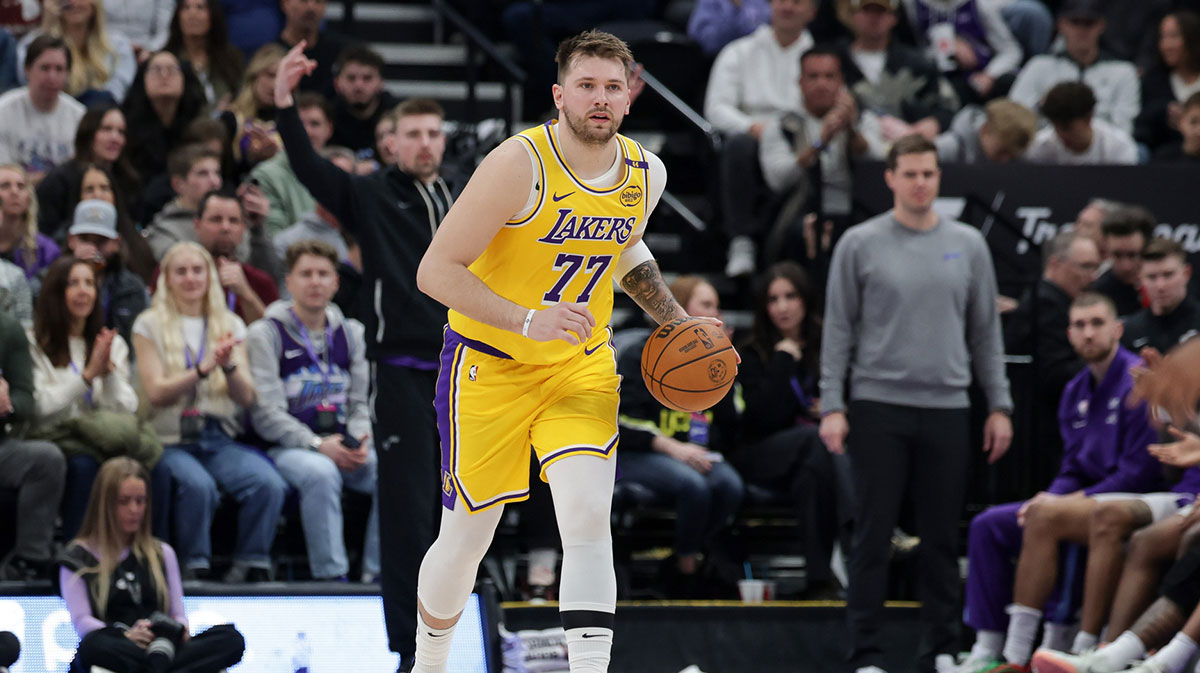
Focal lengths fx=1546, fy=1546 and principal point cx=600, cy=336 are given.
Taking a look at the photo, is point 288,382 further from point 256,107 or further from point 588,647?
point 588,647

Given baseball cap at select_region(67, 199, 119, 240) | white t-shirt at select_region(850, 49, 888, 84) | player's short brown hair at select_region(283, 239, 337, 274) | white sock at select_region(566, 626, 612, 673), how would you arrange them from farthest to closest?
1. white t-shirt at select_region(850, 49, 888, 84)
2. baseball cap at select_region(67, 199, 119, 240)
3. player's short brown hair at select_region(283, 239, 337, 274)
4. white sock at select_region(566, 626, 612, 673)

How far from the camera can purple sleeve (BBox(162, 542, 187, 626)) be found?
7082mm

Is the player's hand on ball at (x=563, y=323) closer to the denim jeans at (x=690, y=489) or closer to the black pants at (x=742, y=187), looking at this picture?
the denim jeans at (x=690, y=489)

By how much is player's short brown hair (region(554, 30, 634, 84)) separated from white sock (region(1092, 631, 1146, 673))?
3.82 metres

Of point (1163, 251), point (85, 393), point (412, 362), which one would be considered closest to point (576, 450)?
point (412, 362)

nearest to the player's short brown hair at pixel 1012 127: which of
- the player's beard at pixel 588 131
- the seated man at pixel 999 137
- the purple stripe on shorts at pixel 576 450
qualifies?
the seated man at pixel 999 137

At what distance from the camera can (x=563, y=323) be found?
4.68 meters

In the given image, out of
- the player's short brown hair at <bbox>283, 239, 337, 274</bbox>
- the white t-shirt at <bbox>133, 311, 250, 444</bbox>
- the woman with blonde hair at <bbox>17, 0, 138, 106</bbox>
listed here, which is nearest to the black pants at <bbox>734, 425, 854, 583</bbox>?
the player's short brown hair at <bbox>283, 239, 337, 274</bbox>

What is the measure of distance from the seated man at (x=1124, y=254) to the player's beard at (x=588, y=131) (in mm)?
4835

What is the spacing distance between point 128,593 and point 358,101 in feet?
14.6

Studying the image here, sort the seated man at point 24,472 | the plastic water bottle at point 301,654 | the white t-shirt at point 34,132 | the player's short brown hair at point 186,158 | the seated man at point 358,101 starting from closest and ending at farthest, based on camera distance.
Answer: the plastic water bottle at point 301,654
the seated man at point 24,472
the player's short brown hair at point 186,158
the white t-shirt at point 34,132
the seated man at point 358,101

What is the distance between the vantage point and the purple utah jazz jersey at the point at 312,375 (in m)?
8.25

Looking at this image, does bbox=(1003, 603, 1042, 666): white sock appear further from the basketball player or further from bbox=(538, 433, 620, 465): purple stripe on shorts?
bbox=(538, 433, 620, 465): purple stripe on shorts

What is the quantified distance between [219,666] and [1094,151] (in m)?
6.89
